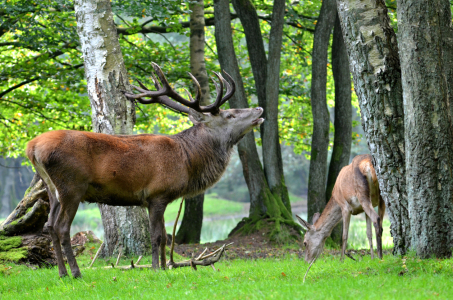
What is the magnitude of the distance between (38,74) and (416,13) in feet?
38.1

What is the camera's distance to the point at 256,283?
16.0 ft

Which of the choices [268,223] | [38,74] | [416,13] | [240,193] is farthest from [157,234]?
[240,193]

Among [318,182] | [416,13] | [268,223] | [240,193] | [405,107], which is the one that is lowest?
[240,193]

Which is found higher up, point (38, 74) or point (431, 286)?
point (38, 74)

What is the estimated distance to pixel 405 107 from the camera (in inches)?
196

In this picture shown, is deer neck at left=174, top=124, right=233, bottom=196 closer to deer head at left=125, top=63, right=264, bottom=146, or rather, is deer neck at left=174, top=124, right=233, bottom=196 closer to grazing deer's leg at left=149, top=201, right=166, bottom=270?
deer head at left=125, top=63, right=264, bottom=146

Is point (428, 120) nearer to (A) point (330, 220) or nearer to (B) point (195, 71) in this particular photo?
(A) point (330, 220)

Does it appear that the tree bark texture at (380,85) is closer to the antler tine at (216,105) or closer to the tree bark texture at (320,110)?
the antler tine at (216,105)

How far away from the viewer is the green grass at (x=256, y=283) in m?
4.14

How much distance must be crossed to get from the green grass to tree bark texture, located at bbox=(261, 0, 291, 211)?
5.83 metres

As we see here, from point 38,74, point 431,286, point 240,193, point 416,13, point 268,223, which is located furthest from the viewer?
point 240,193

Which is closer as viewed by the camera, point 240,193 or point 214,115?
point 214,115

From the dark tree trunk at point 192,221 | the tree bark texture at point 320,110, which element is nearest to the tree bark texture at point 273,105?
the tree bark texture at point 320,110

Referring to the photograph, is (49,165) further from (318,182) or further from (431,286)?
(318,182)
